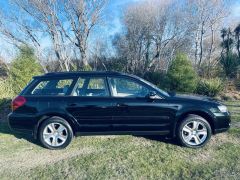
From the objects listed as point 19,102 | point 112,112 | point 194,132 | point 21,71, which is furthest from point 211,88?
point 19,102

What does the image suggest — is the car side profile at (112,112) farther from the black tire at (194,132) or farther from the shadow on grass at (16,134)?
the shadow on grass at (16,134)

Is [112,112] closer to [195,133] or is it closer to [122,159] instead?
[122,159]

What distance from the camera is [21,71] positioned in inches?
399

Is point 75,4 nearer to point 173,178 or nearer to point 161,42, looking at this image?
point 161,42

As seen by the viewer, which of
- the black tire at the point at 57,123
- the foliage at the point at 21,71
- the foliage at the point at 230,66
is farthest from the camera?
the foliage at the point at 230,66

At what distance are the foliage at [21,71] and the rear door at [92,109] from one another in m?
5.80

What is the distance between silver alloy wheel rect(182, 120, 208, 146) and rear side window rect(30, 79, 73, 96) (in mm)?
2548

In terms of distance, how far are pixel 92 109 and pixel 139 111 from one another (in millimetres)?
943

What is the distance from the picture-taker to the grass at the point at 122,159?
3760 mm

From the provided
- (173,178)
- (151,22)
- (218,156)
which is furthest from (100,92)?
(151,22)

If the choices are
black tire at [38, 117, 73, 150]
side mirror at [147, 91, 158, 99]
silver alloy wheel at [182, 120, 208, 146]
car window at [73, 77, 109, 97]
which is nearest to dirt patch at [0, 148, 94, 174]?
black tire at [38, 117, 73, 150]

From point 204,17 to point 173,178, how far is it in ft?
73.3

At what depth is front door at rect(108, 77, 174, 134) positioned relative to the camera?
4.73 meters

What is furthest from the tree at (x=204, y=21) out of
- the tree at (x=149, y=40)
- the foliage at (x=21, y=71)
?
the foliage at (x=21, y=71)
